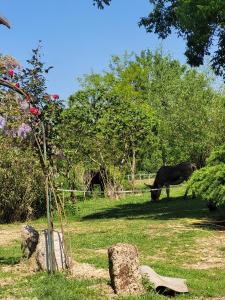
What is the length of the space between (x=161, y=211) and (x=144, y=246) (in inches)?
330

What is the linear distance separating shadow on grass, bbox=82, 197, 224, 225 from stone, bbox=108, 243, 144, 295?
33.7ft

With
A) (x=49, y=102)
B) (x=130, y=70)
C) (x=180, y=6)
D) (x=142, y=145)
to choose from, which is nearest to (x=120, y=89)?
(x=130, y=70)

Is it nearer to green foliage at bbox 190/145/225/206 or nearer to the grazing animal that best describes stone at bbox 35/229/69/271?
green foliage at bbox 190/145/225/206

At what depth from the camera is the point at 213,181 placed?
53.9 feet

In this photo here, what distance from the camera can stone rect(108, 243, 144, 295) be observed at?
8.37 metres

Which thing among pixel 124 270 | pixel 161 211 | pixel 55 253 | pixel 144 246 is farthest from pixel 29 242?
pixel 161 211

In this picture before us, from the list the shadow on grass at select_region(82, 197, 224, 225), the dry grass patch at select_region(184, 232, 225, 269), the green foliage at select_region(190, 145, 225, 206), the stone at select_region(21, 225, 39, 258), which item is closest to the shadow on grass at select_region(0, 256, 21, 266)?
the stone at select_region(21, 225, 39, 258)

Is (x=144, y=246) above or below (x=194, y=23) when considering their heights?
below

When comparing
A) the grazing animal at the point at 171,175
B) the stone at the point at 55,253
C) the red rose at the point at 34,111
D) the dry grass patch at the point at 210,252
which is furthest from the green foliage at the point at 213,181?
the grazing animal at the point at 171,175

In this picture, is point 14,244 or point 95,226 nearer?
point 14,244

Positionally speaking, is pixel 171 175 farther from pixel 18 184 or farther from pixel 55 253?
pixel 55 253

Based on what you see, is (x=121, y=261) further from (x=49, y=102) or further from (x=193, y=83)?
(x=193, y=83)

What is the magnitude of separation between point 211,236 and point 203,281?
497 cm

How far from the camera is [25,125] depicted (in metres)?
10.0
